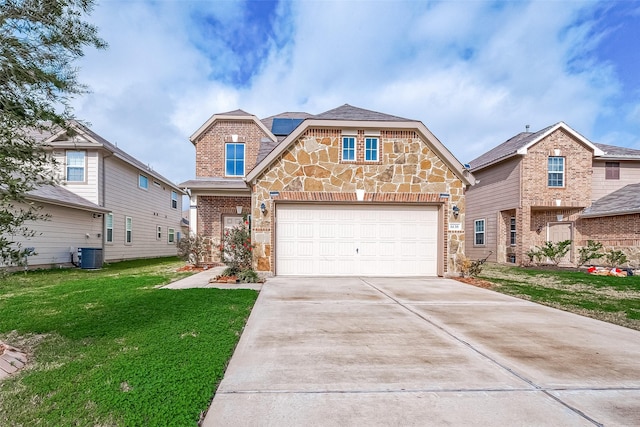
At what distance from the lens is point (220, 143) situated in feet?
50.5

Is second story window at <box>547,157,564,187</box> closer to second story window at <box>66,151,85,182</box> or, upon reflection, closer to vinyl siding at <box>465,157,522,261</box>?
vinyl siding at <box>465,157,522,261</box>

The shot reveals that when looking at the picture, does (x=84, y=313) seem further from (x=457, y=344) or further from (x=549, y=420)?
(x=549, y=420)

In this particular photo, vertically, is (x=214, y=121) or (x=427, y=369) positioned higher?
(x=214, y=121)

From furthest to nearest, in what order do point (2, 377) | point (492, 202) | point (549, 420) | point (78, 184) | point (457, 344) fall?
1. point (492, 202)
2. point (78, 184)
3. point (457, 344)
4. point (2, 377)
5. point (549, 420)

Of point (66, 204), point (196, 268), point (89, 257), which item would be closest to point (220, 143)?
point (196, 268)

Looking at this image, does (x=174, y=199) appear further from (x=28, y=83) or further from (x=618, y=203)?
(x=618, y=203)

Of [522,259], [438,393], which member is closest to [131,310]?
[438,393]

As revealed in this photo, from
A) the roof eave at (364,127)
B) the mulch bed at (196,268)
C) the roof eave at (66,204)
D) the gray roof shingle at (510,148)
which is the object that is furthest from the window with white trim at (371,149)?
the roof eave at (66,204)

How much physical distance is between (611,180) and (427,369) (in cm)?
1951

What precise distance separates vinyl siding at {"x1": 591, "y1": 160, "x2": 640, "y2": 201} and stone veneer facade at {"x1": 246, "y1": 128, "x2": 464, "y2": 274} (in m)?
11.2

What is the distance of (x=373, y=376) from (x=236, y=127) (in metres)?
14.1

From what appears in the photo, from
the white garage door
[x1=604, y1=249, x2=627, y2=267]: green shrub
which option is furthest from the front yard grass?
[x1=604, y1=249, x2=627, y2=267]: green shrub

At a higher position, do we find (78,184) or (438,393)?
(78,184)

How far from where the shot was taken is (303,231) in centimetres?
1077
